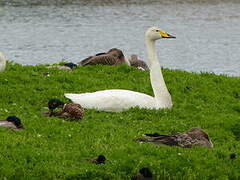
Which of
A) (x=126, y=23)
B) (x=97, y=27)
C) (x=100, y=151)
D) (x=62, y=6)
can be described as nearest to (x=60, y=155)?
(x=100, y=151)

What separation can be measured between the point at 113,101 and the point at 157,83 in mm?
1352

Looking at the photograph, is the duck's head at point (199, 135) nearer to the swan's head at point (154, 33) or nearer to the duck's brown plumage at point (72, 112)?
the duck's brown plumage at point (72, 112)

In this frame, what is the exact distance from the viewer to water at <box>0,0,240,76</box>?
34.6 m

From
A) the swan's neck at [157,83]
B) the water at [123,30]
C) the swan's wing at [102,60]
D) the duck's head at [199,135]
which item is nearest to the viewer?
the duck's head at [199,135]

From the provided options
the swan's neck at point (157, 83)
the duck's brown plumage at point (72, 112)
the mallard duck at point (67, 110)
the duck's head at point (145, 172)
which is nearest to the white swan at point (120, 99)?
the swan's neck at point (157, 83)

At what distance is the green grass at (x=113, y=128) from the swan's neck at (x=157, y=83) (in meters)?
0.34

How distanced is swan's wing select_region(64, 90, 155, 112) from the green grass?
28 centimetres

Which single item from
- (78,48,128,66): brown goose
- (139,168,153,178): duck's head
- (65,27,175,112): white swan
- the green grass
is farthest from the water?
(139,168,153,178): duck's head

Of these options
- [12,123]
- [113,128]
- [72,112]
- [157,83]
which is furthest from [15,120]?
[157,83]

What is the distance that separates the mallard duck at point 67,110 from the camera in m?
12.6

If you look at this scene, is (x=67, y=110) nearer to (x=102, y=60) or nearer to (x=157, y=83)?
(x=157, y=83)

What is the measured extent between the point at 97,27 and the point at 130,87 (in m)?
32.6

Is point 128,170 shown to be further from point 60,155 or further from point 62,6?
point 62,6

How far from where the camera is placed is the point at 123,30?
4722 cm
